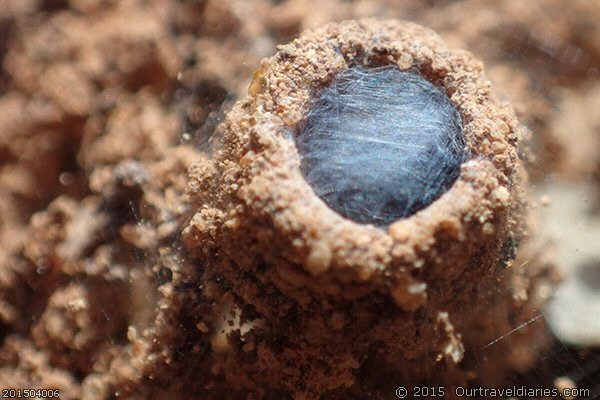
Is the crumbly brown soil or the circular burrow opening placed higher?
the circular burrow opening

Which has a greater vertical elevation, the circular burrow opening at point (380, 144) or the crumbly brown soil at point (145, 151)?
the circular burrow opening at point (380, 144)

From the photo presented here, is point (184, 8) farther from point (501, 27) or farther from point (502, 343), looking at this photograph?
point (502, 343)

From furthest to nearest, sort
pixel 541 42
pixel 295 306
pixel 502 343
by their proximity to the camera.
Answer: pixel 541 42 → pixel 502 343 → pixel 295 306

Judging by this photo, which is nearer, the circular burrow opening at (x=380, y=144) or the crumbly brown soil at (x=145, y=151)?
the circular burrow opening at (x=380, y=144)

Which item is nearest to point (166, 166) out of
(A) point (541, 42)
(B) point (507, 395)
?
(B) point (507, 395)

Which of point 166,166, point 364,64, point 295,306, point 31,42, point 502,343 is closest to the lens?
point 295,306

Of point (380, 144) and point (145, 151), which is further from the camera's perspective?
point (145, 151)

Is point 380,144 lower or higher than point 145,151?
higher

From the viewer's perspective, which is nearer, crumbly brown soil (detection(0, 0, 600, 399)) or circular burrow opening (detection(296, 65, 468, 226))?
circular burrow opening (detection(296, 65, 468, 226))
